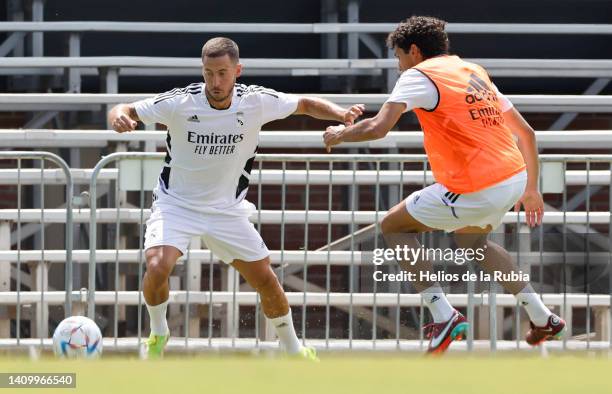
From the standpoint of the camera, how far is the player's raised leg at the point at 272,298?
7.95m

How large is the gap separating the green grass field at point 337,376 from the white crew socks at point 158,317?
5.89 feet

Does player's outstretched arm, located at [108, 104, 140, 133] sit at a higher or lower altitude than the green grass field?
higher

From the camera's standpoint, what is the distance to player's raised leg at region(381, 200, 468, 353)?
7.54m

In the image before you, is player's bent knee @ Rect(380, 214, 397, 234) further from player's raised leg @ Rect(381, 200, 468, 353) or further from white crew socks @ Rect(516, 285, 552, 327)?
white crew socks @ Rect(516, 285, 552, 327)

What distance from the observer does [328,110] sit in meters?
7.82

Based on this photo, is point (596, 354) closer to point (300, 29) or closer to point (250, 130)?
point (250, 130)

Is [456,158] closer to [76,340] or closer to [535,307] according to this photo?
[535,307]

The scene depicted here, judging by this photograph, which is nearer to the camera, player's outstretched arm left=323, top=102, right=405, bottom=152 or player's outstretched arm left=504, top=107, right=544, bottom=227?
player's outstretched arm left=323, top=102, right=405, bottom=152

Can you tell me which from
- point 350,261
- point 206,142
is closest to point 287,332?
point 206,142

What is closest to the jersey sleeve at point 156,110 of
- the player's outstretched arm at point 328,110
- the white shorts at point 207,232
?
the white shorts at point 207,232

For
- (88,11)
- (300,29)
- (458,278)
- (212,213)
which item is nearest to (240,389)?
(212,213)

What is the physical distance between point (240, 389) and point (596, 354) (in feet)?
17.1

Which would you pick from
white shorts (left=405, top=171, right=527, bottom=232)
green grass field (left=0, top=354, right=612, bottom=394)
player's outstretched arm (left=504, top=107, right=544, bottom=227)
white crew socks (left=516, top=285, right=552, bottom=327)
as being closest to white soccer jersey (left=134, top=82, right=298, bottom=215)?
white shorts (left=405, top=171, right=527, bottom=232)

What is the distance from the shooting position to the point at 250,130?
A: 25.9 ft
